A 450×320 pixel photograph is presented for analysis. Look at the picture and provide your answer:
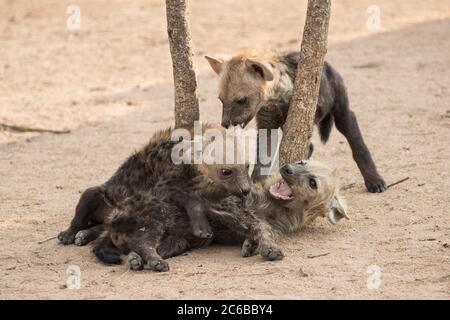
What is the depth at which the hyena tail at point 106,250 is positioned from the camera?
17.9 ft

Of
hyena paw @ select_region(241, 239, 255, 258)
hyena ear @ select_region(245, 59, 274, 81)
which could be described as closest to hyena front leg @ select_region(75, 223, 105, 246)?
hyena paw @ select_region(241, 239, 255, 258)

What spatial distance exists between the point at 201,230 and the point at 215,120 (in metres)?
3.36

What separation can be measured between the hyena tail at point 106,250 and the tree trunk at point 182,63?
3.69 feet

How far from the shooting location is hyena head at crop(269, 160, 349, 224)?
5906mm

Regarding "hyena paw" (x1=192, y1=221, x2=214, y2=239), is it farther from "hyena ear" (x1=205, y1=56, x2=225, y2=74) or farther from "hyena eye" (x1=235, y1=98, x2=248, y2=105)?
→ "hyena ear" (x1=205, y1=56, x2=225, y2=74)

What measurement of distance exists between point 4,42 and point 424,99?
624cm

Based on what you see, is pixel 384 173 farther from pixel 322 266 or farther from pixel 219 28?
pixel 219 28

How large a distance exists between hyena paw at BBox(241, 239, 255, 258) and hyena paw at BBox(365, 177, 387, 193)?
170cm

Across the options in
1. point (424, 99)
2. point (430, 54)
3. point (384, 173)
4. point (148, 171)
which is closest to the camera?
point (148, 171)

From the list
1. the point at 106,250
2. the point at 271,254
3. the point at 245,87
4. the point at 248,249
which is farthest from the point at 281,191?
the point at 106,250

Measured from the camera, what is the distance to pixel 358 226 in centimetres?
604

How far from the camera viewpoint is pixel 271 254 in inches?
211

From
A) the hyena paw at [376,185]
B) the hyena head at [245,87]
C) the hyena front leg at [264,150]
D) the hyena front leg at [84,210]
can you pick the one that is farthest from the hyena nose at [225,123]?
the hyena paw at [376,185]
